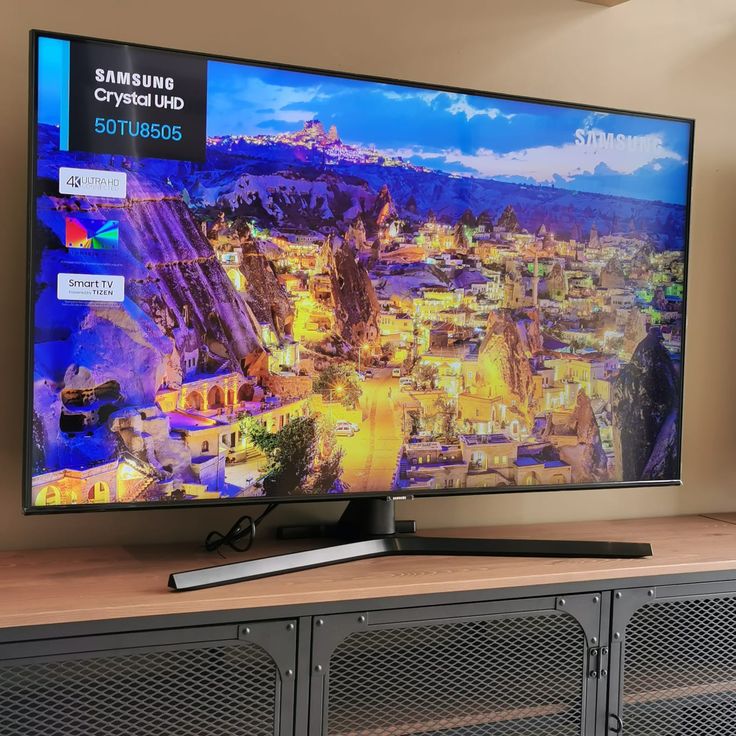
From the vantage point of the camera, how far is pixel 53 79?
5.90 ft

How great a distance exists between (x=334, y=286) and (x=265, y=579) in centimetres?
65

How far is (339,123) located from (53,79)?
609mm

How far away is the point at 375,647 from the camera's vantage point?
1919mm

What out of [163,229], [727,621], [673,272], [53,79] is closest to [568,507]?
[727,621]

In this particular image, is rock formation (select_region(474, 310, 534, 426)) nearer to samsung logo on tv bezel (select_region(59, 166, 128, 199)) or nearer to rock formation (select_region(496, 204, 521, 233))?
rock formation (select_region(496, 204, 521, 233))

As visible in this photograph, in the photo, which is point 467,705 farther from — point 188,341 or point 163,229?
point 163,229

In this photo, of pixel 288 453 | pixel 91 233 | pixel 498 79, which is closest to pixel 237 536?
pixel 288 453

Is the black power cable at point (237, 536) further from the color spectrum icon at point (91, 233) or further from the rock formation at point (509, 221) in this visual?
the rock formation at point (509, 221)

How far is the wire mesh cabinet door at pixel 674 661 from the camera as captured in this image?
2131 mm

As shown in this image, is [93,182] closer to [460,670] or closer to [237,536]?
[237,536]

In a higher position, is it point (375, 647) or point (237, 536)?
point (237, 536)

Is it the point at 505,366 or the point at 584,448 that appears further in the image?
the point at 584,448
